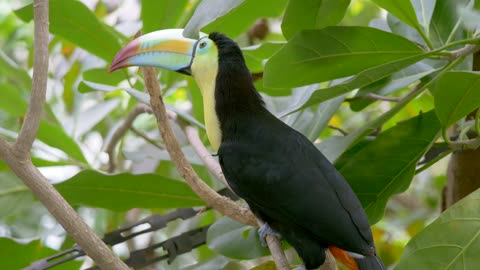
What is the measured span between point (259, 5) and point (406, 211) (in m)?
1.56

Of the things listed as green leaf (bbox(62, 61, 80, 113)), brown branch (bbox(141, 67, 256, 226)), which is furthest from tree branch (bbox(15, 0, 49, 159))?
green leaf (bbox(62, 61, 80, 113))

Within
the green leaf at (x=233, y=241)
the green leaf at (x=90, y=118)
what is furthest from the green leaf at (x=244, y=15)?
the green leaf at (x=90, y=118)

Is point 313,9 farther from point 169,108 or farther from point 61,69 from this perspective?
point 61,69

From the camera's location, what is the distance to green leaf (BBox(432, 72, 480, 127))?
1182mm

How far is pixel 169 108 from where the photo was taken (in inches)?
61.4

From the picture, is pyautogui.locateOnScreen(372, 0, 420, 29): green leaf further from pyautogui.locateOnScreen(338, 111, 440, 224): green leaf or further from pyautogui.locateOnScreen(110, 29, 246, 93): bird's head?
pyautogui.locateOnScreen(110, 29, 246, 93): bird's head

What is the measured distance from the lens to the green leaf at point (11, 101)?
5.87ft

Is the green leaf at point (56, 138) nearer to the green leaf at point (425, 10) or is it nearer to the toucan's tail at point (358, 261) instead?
the toucan's tail at point (358, 261)

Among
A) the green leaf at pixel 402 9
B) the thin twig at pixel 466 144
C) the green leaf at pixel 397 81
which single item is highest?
the green leaf at pixel 402 9

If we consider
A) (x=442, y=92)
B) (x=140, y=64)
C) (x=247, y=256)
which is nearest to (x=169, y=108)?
(x=140, y=64)

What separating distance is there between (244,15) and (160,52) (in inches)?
8.0

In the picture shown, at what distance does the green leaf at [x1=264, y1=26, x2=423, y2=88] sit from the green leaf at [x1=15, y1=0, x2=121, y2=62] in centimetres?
49

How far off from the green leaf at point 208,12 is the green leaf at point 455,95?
0.34 m

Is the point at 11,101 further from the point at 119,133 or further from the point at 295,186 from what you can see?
the point at 295,186
